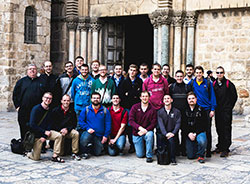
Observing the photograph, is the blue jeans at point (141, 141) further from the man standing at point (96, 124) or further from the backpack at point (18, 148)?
the backpack at point (18, 148)

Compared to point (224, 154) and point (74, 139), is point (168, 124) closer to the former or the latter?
point (224, 154)

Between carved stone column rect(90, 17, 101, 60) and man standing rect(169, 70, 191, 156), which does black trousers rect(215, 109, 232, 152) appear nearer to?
man standing rect(169, 70, 191, 156)

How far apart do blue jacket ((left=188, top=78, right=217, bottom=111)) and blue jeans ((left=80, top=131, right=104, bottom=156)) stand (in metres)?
1.92

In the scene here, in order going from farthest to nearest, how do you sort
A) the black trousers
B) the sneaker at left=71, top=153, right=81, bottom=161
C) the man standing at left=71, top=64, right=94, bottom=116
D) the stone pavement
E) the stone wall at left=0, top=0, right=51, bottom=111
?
the stone wall at left=0, top=0, right=51, bottom=111 < the man standing at left=71, top=64, right=94, bottom=116 < the black trousers < the sneaker at left=71, top=153, right=81, bottom=161 < the stone pavement

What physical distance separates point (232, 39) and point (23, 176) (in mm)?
9179

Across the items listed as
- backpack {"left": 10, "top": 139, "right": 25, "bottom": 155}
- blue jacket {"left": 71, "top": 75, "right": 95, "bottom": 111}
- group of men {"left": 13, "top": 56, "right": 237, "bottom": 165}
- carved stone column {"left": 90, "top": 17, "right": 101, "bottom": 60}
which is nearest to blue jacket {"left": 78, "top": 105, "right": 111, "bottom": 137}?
group of men {"left": 13, "top": 56, "right": 237, "bottom": 165}

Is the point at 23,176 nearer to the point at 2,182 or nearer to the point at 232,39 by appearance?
the point at 2,182

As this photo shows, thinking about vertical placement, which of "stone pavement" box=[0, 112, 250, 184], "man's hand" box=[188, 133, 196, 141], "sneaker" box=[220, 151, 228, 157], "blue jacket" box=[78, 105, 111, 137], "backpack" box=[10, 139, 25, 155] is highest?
"blue jacket" box=[78, 105, 111, 137]

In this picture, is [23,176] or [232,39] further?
[232,39]

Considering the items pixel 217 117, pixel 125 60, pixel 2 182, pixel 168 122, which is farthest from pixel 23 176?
pixel 125 60

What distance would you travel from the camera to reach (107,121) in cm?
690

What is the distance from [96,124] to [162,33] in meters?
7.10

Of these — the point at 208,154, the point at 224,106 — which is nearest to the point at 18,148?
the point at 208,154

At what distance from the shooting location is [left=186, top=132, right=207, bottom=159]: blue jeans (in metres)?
6.60
